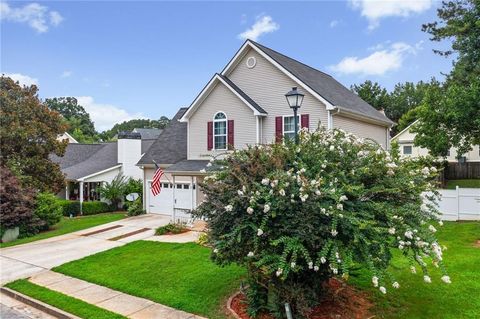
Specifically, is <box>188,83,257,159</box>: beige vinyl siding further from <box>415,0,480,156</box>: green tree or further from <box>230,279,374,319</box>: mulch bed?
<box>230,279,374,319</box>: mulch bed

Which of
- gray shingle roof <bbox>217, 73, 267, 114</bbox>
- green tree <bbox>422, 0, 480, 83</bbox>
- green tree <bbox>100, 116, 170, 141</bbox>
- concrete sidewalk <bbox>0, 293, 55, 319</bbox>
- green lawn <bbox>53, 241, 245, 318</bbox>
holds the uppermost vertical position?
green tree <bbox>100, 116, 170, 141</bbox>

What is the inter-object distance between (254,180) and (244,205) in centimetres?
53

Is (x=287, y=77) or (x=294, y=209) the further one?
(x=287, y=77)

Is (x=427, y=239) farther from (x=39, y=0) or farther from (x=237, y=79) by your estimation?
(x=39, y=0)

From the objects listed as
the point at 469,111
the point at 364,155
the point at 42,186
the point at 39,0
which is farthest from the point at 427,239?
the point at 42,186

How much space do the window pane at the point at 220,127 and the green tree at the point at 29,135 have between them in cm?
1010

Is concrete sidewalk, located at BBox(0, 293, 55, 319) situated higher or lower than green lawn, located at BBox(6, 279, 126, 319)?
lower

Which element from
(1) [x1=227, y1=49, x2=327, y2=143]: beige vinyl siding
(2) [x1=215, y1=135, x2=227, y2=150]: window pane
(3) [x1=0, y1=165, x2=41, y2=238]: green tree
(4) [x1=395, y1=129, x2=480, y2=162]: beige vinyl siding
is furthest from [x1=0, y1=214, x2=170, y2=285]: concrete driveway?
(4) [x1=395, y1=129, x2=480, y2=162]: beige vinyl siding

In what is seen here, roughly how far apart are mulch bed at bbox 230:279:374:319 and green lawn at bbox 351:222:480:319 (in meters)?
0.27

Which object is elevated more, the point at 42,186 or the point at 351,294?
the point at 42,186

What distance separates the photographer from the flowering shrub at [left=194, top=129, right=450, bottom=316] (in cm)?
569

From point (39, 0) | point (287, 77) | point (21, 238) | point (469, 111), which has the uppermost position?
point (39, 0)

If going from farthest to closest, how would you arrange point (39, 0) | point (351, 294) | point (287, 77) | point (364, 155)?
point (287, 77) < point (39, 0) < point (351, 294) < point (364, 155)

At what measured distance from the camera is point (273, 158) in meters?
6.63
